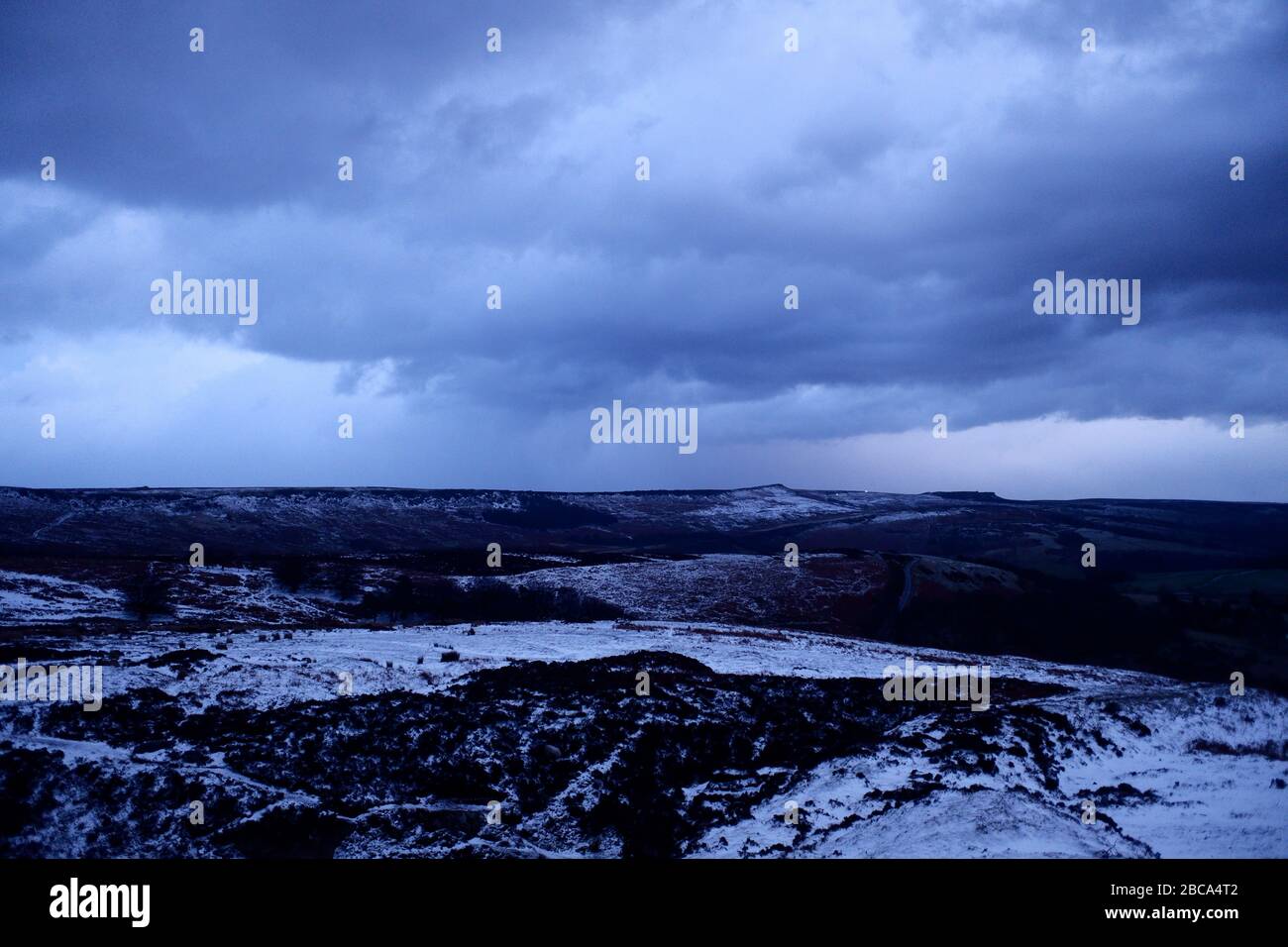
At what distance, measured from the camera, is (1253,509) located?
17062 cm

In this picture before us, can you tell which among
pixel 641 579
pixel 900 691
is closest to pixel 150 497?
pixel 641 579

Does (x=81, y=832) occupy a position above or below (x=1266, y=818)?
above

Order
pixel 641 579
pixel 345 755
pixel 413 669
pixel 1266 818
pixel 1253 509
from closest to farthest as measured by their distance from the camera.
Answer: pixel 1266 818
pixel 345 755
pixel 413 669
pixel 641 579
pixel 1253 509

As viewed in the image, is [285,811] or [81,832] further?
[285,811]

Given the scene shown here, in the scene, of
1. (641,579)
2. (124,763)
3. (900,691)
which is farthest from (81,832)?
(641,579)

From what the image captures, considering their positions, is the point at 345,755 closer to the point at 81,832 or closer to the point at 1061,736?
the point at 81,832

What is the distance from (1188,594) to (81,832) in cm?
7106

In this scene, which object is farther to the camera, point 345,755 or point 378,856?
point 345,755

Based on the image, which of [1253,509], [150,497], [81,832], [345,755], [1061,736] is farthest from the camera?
[1253,509]

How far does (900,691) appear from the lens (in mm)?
27250

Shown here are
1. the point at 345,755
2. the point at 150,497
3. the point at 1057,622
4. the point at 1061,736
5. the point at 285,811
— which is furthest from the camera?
the point at 150,497

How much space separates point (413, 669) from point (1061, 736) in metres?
20.2
